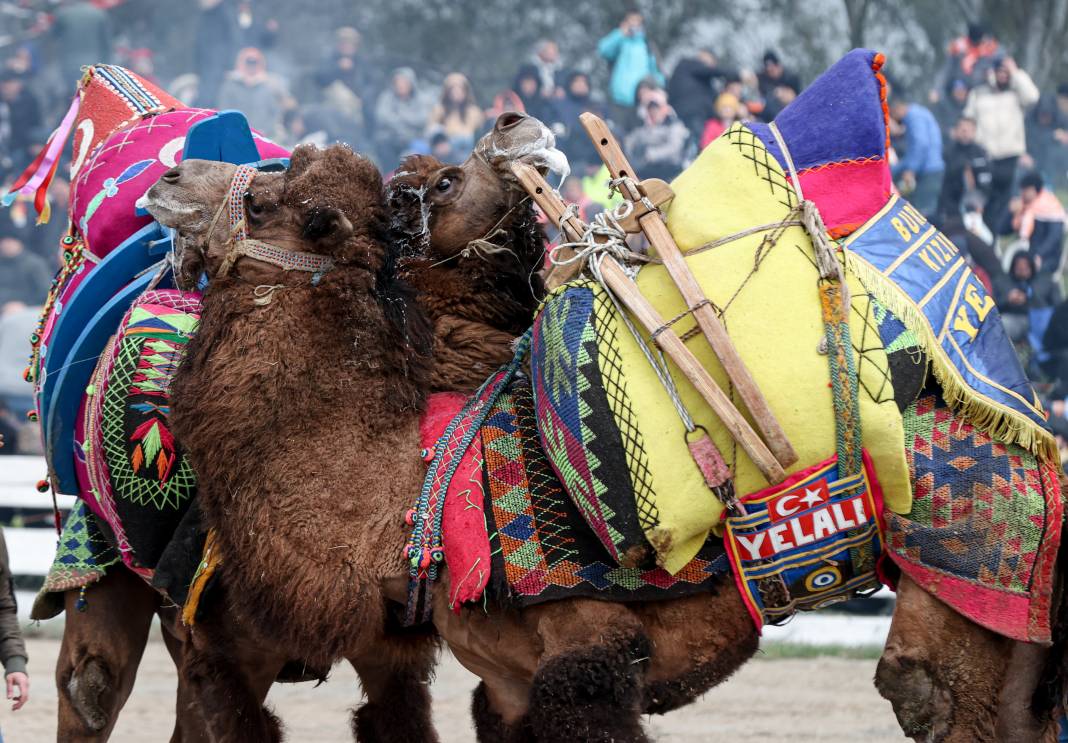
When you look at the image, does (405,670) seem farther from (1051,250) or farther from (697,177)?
(1051,250)

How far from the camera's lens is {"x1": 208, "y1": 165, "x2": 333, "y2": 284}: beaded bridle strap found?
3.45 meters

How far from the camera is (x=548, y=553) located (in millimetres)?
3100

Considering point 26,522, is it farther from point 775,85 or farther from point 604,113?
point 775,85

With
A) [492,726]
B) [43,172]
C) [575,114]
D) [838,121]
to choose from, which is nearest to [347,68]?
[575,114]

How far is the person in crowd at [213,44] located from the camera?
12.6 m

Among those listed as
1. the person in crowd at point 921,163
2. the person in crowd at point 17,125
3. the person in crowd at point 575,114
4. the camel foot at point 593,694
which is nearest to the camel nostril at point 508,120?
the camel foot at point 593,694

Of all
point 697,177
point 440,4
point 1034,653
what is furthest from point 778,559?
point 440,4

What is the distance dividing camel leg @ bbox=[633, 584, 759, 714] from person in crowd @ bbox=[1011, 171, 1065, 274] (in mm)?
7484

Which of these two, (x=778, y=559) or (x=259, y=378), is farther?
(x=259, y=378)

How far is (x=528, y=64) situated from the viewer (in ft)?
39.0

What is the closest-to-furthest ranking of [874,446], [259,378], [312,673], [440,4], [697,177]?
[874,446], [697,177], [259,378], [312,673], [440,4]

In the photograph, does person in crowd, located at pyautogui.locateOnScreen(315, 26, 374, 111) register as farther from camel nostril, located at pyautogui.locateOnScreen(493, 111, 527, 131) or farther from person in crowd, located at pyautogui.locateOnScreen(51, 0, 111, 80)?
camel nostril, located at pyautogui.locateOnScreen(493, 111, 527, 131)

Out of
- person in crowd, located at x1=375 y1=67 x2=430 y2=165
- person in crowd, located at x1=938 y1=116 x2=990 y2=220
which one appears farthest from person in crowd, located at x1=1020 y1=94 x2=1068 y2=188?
person in crowd, located at x1=375 y1=67 x2=430 y2=165

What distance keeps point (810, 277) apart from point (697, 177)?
0.38m
